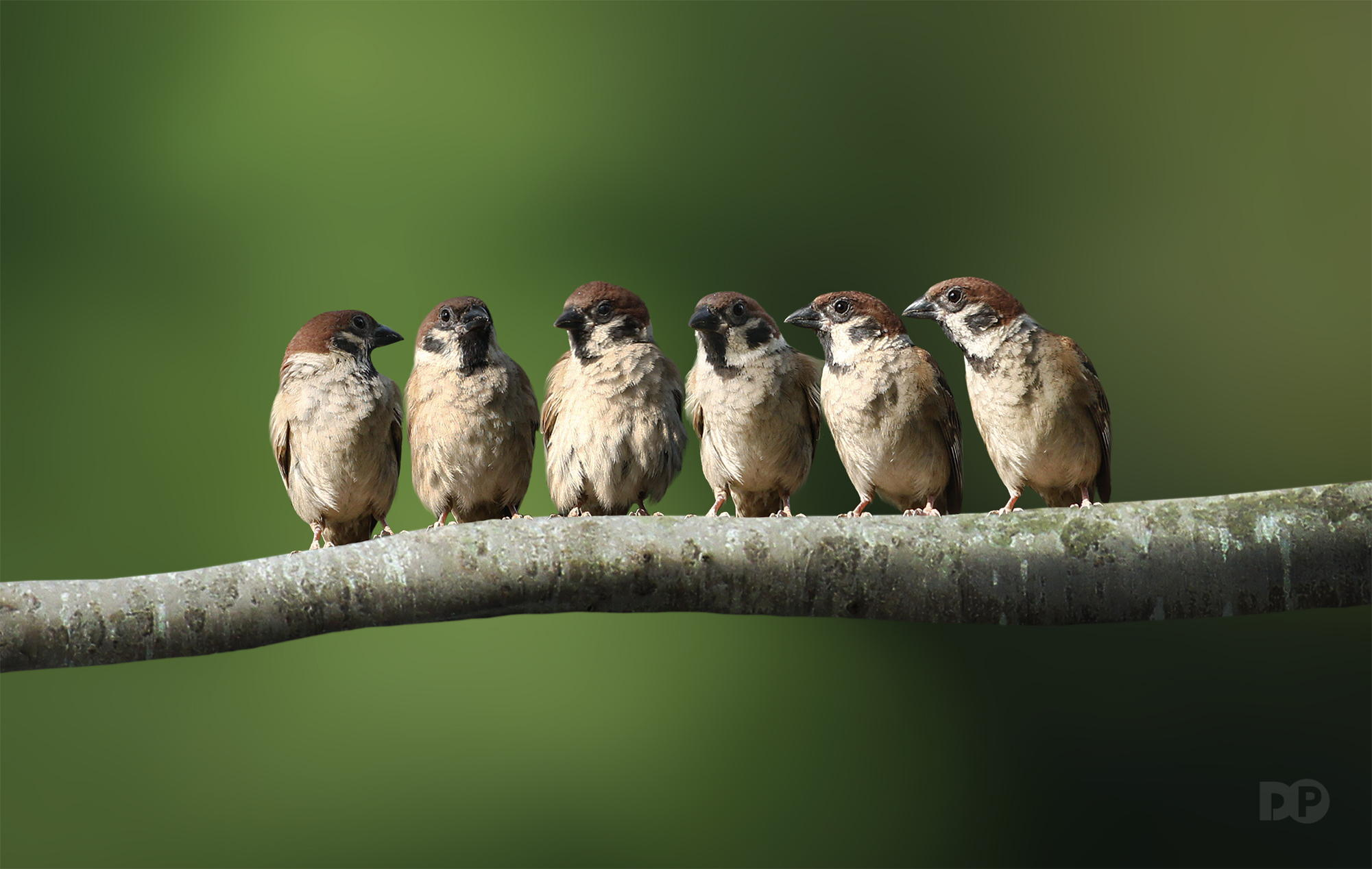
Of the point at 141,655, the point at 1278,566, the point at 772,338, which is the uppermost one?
the point at 772,338

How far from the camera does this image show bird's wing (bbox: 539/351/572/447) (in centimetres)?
426

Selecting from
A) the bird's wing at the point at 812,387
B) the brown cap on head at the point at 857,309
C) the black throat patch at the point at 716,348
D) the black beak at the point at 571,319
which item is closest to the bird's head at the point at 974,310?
the brown cap on head at the point at 857,309

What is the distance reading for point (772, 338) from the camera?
4219 millimetres

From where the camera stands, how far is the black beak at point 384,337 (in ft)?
13.9

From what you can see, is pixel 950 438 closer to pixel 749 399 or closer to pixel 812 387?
pixel 812 387

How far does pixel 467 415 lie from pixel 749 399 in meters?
0.97

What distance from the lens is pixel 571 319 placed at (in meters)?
3.99

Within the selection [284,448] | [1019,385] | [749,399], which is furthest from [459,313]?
[1019,385]

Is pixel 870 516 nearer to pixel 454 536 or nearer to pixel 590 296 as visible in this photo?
pixel 454 536

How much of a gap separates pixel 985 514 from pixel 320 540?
2476 mm

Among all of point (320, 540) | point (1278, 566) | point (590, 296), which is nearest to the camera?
point (1278, 566)

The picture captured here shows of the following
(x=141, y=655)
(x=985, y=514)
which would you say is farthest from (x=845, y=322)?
(x=141, y=655)

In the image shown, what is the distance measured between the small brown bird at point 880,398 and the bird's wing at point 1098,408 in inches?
17.5

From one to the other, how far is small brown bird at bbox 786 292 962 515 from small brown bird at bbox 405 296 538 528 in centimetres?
104
